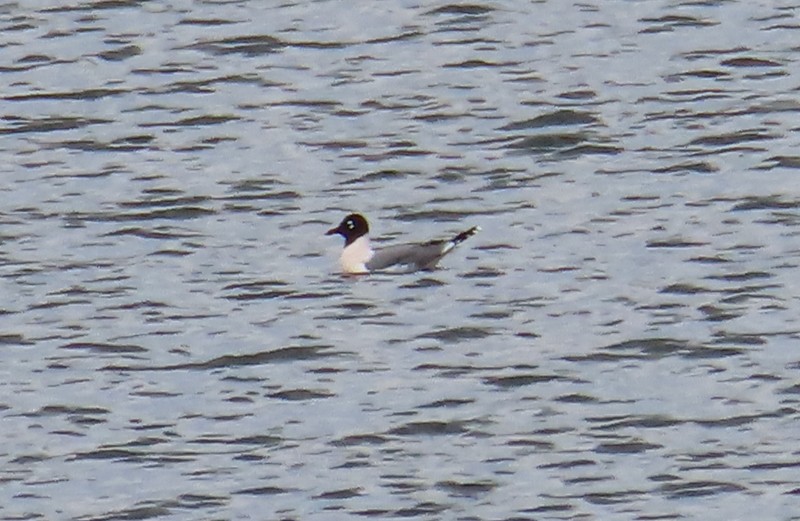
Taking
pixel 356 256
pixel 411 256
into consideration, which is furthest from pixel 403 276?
pixel 356 256

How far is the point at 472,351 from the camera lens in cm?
1617

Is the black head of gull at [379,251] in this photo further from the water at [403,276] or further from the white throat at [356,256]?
the water at [403,276]

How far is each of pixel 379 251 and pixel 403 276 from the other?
28 cm

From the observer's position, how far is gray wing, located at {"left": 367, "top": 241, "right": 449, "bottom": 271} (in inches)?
716

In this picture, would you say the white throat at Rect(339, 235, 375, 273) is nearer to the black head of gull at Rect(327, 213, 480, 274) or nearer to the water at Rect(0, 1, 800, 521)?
the black head of gull at Rect(327, 213, 480, 274)

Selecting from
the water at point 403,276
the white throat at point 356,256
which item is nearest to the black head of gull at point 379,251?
the white throat at point 356,256

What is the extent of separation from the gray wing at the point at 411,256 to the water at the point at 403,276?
0.16 meters

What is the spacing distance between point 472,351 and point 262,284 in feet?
7.33

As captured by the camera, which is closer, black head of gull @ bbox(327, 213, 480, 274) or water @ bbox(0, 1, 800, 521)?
water @ bbox(0, 1, 800, 521)

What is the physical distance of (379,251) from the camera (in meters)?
18.6

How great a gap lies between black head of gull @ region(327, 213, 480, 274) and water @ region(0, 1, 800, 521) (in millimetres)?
174

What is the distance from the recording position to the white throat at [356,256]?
18.3m

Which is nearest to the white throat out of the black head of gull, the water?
the black head of gull

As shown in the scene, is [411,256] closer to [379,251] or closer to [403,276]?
[403,276]
